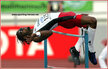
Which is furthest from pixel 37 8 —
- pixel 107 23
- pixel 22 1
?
pixel 107 23

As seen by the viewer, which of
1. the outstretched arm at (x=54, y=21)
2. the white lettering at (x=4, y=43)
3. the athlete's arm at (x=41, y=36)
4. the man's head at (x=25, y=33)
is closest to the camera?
the athlete's arm at (x=41, y=36)

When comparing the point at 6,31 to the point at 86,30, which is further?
the point at 6,31

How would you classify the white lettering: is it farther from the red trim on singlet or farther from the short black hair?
the red trim on singlet

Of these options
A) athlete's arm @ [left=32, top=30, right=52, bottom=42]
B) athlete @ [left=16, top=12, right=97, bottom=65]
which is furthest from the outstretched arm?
athlete's arm @ [left=32, top=30, right=52, bottom=42]

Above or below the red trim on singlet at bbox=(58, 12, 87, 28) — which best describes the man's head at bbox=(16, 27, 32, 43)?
below

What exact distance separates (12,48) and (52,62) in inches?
72.2

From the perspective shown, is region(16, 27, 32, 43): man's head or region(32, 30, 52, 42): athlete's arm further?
region(16, 27, 32, 43): man's head

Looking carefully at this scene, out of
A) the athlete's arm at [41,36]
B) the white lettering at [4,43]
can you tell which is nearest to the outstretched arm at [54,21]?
the athlete's arm at [41,36]

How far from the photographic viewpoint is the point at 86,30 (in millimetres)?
6289

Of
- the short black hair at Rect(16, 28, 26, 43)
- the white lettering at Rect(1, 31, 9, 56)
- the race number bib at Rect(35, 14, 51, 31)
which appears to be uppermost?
the race number bib at Rect(35, 14, 51, 31)

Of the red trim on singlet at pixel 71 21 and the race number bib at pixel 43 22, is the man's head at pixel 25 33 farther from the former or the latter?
the red trim on singlet at pixel 71 21

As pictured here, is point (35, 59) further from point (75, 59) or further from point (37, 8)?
point (75, 59)

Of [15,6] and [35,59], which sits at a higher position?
[15,6]

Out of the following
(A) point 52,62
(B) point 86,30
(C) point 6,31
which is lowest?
(A) point 52,62
